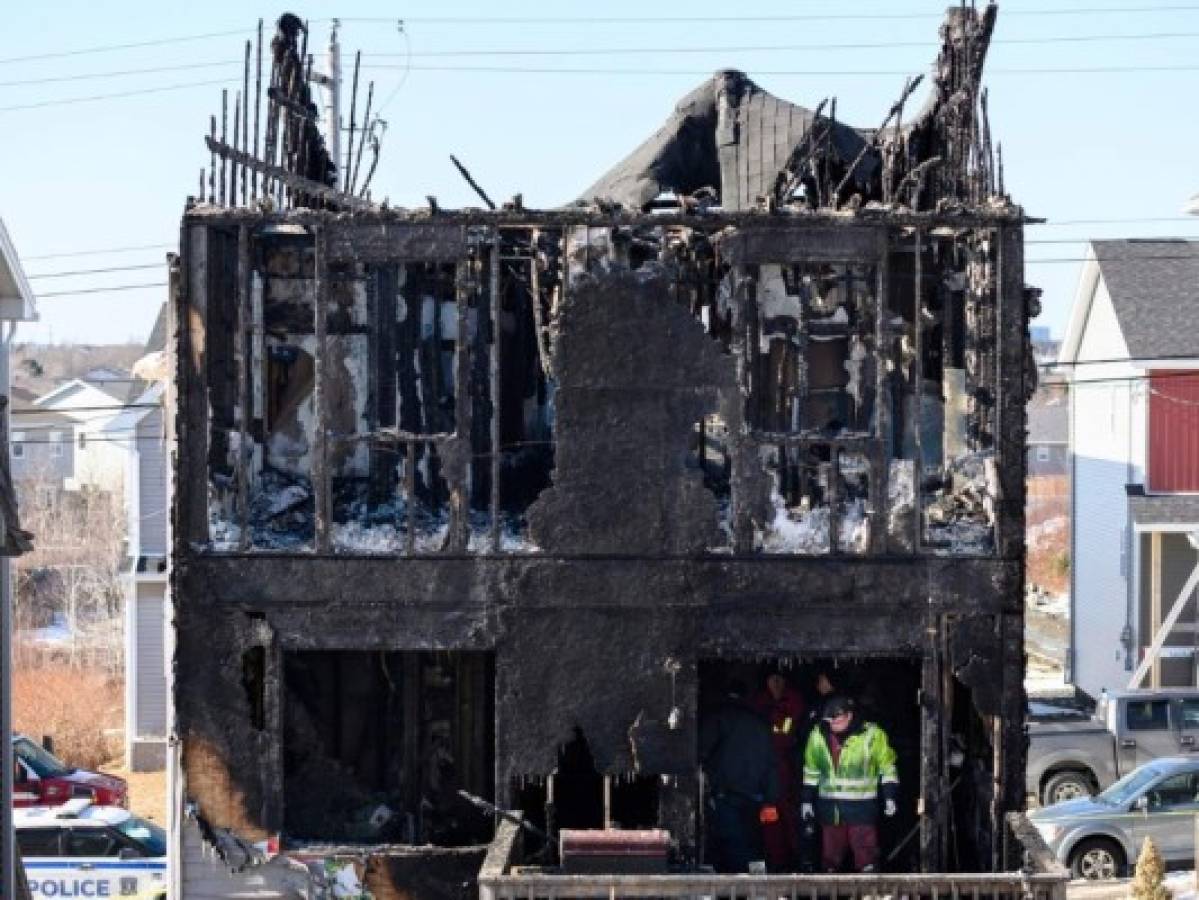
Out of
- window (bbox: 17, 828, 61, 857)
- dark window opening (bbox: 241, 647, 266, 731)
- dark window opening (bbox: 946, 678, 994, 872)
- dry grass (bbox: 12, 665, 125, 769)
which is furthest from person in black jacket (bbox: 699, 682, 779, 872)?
dry grass (bbox: 12, 665, 125, 769)

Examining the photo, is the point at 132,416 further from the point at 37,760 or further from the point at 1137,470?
the point at 1137,470

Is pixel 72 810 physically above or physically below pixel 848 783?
below

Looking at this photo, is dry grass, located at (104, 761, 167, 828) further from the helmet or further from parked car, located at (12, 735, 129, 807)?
the helmet

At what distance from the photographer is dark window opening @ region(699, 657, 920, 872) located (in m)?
15.4

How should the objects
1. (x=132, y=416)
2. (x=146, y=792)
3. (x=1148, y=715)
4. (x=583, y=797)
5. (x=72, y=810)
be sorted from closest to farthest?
(x=583, y=797) < (x=72, y=810) < (x=1148, y=715) < (x=146, y=792) < (x=132, y=416)

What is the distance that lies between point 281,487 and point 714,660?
3.32m

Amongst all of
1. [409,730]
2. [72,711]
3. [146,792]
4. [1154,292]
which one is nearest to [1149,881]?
[409,730]

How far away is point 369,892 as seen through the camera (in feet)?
48.5

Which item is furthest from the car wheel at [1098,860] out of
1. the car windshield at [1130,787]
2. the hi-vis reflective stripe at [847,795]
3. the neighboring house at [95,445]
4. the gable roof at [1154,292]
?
the neighboring house at [95,445]

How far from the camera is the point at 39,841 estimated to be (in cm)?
2414

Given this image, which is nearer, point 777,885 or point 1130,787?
point 777,885

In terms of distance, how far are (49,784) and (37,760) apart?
1.84 feet

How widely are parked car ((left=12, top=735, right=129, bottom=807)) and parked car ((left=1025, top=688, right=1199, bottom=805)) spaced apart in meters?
12.0

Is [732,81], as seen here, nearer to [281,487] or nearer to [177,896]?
[281,487]
